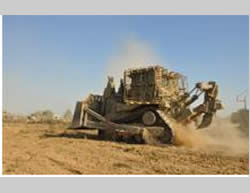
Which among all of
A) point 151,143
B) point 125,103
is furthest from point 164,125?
point 125,103

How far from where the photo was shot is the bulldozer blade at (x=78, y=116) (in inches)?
640

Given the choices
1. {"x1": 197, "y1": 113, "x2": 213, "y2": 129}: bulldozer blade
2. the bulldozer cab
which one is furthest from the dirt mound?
the bulldozer cab

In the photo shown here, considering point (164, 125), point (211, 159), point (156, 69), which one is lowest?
point (211, 159)

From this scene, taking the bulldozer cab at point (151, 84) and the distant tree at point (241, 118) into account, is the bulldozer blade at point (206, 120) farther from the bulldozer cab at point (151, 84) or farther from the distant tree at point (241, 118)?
the distant tree at point (241, 118)

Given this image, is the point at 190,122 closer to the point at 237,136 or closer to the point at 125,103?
the point at 125,103

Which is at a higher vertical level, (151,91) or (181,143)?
(151,91)

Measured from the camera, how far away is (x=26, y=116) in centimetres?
3981

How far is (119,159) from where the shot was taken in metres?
11.2

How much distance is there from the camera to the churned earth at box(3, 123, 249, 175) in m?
9.64

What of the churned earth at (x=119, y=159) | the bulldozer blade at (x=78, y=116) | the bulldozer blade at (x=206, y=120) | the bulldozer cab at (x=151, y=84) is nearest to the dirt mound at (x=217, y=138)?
the churned earth at (x=119, y=159)

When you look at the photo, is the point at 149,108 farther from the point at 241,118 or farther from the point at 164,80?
the point at 241,118

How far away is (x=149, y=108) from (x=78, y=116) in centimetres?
362

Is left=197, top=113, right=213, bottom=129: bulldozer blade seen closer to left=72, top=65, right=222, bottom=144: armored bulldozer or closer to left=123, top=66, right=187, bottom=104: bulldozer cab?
left=72, top=65, right=222, bottom=144: armored bulldozer

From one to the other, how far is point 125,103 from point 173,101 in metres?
2.24
